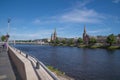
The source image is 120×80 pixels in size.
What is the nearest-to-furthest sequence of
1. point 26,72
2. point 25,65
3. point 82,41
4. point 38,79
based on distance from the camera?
point 38,79, point 26,72, point 25,65, point 82,41

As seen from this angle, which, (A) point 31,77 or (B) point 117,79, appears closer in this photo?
(A) point 31,77

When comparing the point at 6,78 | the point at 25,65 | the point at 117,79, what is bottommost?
the point at 117,79

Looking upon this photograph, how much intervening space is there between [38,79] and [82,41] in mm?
182225

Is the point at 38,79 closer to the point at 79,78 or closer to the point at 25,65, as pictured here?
the point at 25,65

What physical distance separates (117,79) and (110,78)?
0.95 metres

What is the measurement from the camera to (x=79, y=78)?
22.6 metres

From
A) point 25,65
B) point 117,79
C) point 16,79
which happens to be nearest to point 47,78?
point 25,65

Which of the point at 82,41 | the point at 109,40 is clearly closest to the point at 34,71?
the point at 109,40

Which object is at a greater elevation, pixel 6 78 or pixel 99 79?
pixel 6 78

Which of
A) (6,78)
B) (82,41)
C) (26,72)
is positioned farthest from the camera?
(82,41)

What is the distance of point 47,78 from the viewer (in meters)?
7.17

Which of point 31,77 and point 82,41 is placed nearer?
point 31,77

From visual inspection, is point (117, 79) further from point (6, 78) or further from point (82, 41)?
point (82, 41)

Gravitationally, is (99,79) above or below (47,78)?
below
